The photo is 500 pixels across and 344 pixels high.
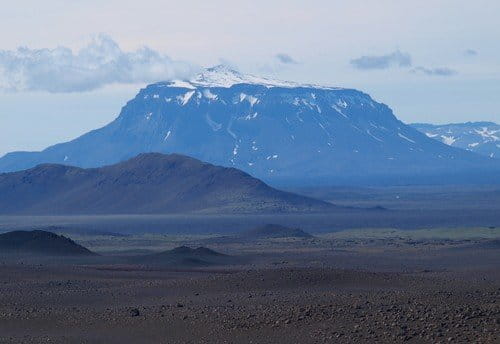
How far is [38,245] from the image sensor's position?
187 feet

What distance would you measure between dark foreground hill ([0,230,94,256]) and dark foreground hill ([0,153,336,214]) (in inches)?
2570

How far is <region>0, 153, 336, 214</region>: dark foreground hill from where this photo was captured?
128750 mm

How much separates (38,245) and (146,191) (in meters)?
79.5

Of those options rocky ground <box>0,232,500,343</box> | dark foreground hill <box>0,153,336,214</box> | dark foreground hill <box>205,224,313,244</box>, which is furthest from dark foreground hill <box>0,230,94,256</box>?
dark foreground hill <box>0,153,336,214</box>

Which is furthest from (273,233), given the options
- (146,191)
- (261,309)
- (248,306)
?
(261,309)

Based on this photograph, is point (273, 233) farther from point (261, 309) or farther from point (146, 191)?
point (261, 309)

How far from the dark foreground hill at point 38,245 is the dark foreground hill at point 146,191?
65288 millimetres

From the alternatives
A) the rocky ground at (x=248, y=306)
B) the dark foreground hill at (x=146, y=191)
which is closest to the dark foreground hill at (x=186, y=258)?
the rocky ground at (x=248, y=306)

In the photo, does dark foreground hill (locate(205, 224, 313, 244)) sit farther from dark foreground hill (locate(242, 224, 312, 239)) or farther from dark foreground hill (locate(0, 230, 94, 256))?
dark foreground hill (locate(0, 230, 94, 256))

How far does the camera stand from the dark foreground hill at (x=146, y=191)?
128750 mm

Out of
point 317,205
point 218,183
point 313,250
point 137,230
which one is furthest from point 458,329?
point 218,183

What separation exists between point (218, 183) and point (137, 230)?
132ft

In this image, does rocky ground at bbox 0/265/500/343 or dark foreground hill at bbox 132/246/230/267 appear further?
dark foreground hill at bbox 132/246/230/267

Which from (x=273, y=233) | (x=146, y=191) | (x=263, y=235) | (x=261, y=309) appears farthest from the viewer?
(x=146, y=191)
